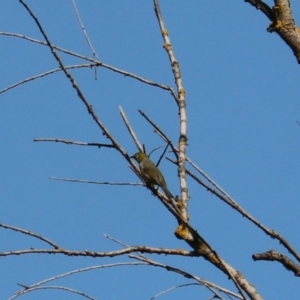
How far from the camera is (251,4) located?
2889mm

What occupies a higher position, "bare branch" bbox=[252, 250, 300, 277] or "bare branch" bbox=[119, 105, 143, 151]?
"bare branch" bbox=[119, 105, 143, 151]

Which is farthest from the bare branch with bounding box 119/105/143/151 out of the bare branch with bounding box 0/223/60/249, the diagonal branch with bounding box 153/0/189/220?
the bare branch with bounding box 0/223/60/249

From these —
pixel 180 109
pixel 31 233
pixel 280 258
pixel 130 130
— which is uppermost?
pixel 180 109

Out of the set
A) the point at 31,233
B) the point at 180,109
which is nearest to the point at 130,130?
the point at 180,109

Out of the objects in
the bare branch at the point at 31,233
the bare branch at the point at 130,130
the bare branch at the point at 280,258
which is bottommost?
the bare branch at the point at 280,258

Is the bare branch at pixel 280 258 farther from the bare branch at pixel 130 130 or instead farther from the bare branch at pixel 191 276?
the bare branch at pixel 130 130

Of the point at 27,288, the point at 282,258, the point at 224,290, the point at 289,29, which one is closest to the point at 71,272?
the point at 27,288

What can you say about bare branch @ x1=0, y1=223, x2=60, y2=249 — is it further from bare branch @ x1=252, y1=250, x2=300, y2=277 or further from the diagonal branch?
bare branch @ x1=252, y1=250, x2=300, y2=277

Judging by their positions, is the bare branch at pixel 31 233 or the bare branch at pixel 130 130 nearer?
the bare branch at pixel 31 233

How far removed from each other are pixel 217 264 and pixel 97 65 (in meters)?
1.20

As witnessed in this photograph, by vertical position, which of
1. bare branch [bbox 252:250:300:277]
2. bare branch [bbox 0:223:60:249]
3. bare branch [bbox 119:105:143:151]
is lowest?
bare branch [bbox 252:250:300:277]

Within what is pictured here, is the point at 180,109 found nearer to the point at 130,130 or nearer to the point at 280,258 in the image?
the point at 130,130

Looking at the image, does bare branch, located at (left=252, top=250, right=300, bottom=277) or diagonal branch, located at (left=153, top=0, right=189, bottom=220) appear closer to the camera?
bare branch, located at (left=252, top=250, right=300, bottom=277)

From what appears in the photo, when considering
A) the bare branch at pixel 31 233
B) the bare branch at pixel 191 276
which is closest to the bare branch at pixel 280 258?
the bare branch at pixel 191 276
